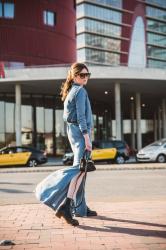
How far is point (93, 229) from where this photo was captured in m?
5.55

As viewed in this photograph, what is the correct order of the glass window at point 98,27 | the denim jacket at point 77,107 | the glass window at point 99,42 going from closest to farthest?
the denim jacket at point 77,107 < the glass window at point 98,27 < the glass window at point 99,42

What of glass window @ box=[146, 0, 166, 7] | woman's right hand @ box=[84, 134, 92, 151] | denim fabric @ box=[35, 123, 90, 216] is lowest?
denim fabric @ box=[35, 123, 90, 216]

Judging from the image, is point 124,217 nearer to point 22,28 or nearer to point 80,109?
point 80,109

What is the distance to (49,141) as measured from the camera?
39.9 meters

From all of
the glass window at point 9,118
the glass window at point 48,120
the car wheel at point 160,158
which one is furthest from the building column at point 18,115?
the car wheel at point 160,158

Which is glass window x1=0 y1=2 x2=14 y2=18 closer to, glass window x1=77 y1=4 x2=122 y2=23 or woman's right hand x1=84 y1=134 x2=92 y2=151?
woman's right hand x1=84 y1=134 x2=92 y2=151

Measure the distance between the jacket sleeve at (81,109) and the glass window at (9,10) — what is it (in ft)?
119

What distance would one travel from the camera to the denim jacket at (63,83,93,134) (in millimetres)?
6156

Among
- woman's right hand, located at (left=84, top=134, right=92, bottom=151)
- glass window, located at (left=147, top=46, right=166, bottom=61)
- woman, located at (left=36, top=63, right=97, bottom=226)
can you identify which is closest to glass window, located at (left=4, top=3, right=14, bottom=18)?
woman, located at (left=36, top=63, right=97, bottom=226)

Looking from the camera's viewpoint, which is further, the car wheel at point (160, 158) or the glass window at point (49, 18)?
the glass window at point (49, 18)

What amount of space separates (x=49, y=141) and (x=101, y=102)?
1086 centimetres

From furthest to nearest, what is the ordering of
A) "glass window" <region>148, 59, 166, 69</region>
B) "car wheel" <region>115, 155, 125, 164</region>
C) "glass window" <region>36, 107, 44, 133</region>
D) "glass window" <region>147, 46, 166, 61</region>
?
"glass window" <region>148, 59, 166, 69</region> → "glass window" <region>147, 46, 166, 61</region> → "glass window" <region>36, 107, 44, 133</region> → "car wheel" <region>115, 155, 125, 164</region>

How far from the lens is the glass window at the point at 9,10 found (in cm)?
4109

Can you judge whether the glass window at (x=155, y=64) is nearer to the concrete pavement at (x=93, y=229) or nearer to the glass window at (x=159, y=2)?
the glass window at (x=159, y=2)
